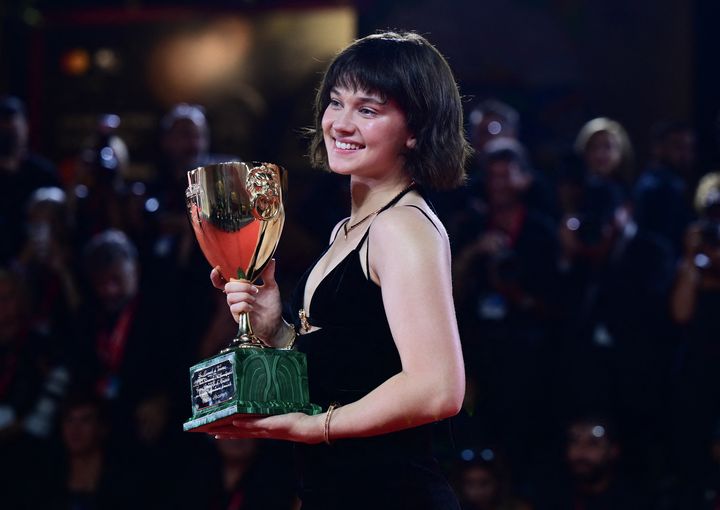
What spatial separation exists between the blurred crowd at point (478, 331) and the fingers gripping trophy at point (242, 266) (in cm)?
269

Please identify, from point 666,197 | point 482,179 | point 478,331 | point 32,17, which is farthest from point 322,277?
point 32,17

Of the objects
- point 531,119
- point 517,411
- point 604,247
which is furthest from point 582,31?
point 517,411

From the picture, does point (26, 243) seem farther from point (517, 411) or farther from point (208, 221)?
point (208, 221)

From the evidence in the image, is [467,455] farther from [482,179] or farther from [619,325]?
[482,179]

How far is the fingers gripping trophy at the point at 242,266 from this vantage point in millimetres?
2012

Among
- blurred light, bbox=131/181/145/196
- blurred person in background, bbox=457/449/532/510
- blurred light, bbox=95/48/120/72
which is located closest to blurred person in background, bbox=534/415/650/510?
blurred person in background, bbox=457/449/532/510

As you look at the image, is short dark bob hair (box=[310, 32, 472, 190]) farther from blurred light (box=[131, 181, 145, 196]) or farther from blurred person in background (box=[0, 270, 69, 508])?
blurred person in background (box=[0, 270, 69, 508])

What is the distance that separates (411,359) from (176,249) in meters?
3.56

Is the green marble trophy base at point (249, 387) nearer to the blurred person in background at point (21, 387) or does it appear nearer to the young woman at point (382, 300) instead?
the young woman at point (382, 300)

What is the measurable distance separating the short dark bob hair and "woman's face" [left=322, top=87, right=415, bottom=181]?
1cm

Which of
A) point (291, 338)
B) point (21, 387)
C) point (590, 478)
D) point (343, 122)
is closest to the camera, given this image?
point (343, 122)

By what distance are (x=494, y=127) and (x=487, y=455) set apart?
165 centimetres

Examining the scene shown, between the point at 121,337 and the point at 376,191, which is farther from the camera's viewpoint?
the point at 121,337

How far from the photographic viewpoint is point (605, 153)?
211 inches
